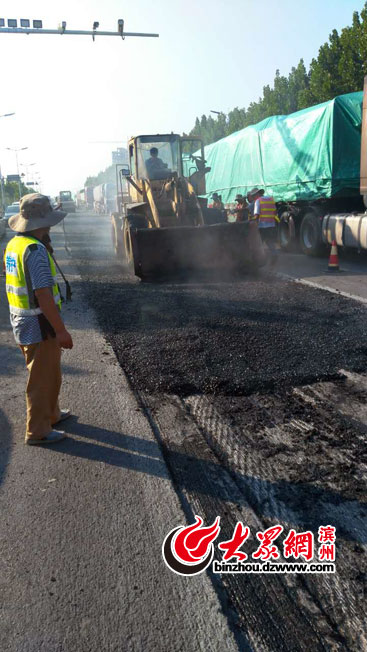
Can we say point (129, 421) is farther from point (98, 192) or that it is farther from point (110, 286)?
point (98, 192)

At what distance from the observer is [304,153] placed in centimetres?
1484

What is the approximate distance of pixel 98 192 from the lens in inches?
2502

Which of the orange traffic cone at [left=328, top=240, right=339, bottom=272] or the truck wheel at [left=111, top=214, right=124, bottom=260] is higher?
the truck wheel at [left=111, top=214, right=124, bottom=260]

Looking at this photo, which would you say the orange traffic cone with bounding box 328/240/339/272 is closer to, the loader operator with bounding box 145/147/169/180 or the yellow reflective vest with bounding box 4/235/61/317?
the loader operator with bounding box 145/147/169/180

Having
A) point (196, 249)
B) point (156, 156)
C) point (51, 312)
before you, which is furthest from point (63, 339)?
point (156, 156)

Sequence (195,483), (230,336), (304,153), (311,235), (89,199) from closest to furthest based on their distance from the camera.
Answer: (195,483) → (230,336) → (304,153) → (311,235) → (89,199)

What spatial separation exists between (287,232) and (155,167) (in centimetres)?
516

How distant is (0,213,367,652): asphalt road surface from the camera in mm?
2412

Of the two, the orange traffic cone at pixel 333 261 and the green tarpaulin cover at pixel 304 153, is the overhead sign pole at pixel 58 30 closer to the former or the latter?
the green tarpaulin cover at pixel 304 153

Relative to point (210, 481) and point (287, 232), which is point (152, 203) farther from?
point (210, 481)

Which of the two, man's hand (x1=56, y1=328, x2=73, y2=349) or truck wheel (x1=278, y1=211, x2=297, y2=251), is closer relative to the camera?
man's hand (x1=56, y1=328, x2=73, y2=349)

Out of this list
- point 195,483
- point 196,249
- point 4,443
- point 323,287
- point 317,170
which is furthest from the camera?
point 317,170

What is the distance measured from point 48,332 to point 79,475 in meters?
1.02

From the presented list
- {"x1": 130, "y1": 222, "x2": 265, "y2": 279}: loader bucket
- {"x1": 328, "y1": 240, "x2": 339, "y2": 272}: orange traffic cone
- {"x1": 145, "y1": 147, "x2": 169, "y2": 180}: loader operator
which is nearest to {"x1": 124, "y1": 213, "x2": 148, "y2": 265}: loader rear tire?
{"x1": 130, "y1": 222, "x2": 265, "y2": 279}: loader bucket
